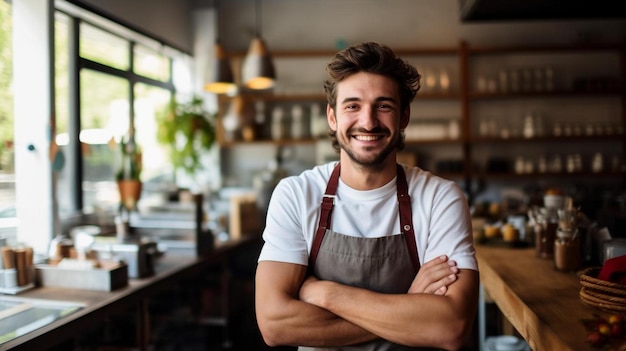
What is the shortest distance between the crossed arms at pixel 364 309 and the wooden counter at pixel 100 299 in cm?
91

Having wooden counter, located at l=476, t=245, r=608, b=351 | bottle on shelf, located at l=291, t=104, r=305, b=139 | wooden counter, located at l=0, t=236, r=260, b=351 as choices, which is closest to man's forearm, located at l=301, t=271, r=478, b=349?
wooden counter, located at l=476, t=245, r=608, b=351

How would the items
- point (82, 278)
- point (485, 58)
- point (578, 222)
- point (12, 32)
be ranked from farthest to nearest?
1. point (485, 58)
2. point (12, 32)
3. point (82, 278)
4. point (578, 222)

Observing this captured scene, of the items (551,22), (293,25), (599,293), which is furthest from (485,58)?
(599,293)

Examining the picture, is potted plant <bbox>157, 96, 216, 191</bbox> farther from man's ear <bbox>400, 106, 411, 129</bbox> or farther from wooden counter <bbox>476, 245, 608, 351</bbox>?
man's ear <bbox>400, 106, 411, 129</bbox>

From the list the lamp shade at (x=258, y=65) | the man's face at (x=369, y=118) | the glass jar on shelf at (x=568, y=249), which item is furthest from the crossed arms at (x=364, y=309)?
the lamp shade at (x=258, y=65)

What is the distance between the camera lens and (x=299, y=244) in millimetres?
1677

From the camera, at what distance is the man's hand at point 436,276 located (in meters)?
1.52

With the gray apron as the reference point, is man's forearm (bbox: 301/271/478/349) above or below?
below

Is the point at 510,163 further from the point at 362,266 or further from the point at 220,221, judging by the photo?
the point at 362,266

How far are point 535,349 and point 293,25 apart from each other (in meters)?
4.90

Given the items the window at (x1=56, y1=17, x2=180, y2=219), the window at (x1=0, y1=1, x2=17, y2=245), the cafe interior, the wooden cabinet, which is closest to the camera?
the cafe interior

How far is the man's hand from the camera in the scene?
1.52 meters

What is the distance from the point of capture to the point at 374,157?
5.35 ft

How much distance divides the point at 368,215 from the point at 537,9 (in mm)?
3251
